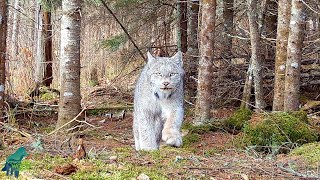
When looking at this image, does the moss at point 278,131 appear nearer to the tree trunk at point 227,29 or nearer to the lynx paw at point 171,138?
the lynx paw at point 171,138

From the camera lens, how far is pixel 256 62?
30.4 ft

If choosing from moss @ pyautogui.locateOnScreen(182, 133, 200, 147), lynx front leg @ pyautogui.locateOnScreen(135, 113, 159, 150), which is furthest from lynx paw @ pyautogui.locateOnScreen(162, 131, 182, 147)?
moss @ pyautogui.locateOnScreen(182, 133, 200, 147)

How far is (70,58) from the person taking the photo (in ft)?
26.2

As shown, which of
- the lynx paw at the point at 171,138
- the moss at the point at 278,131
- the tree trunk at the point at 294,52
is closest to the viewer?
the lynx paw at the point at 171,138

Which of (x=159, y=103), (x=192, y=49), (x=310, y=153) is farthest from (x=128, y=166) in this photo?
(x=192, y=49)

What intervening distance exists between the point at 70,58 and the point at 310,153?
4189mm

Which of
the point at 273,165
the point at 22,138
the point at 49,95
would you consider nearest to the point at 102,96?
the point at 49,95

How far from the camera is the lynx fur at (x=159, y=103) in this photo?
6262 millimetres

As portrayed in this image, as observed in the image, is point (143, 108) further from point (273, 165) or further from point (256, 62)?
point (256, 62)

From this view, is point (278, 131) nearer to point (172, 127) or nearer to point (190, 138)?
point (172, 127)

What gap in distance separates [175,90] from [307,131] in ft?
6.61

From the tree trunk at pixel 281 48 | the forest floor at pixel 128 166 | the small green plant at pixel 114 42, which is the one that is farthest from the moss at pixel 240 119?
the small green plant at pixel 114 42

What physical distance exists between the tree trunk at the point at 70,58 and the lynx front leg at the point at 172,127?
91.7 inches

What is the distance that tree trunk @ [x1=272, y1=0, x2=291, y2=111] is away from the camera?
7.99 metres
